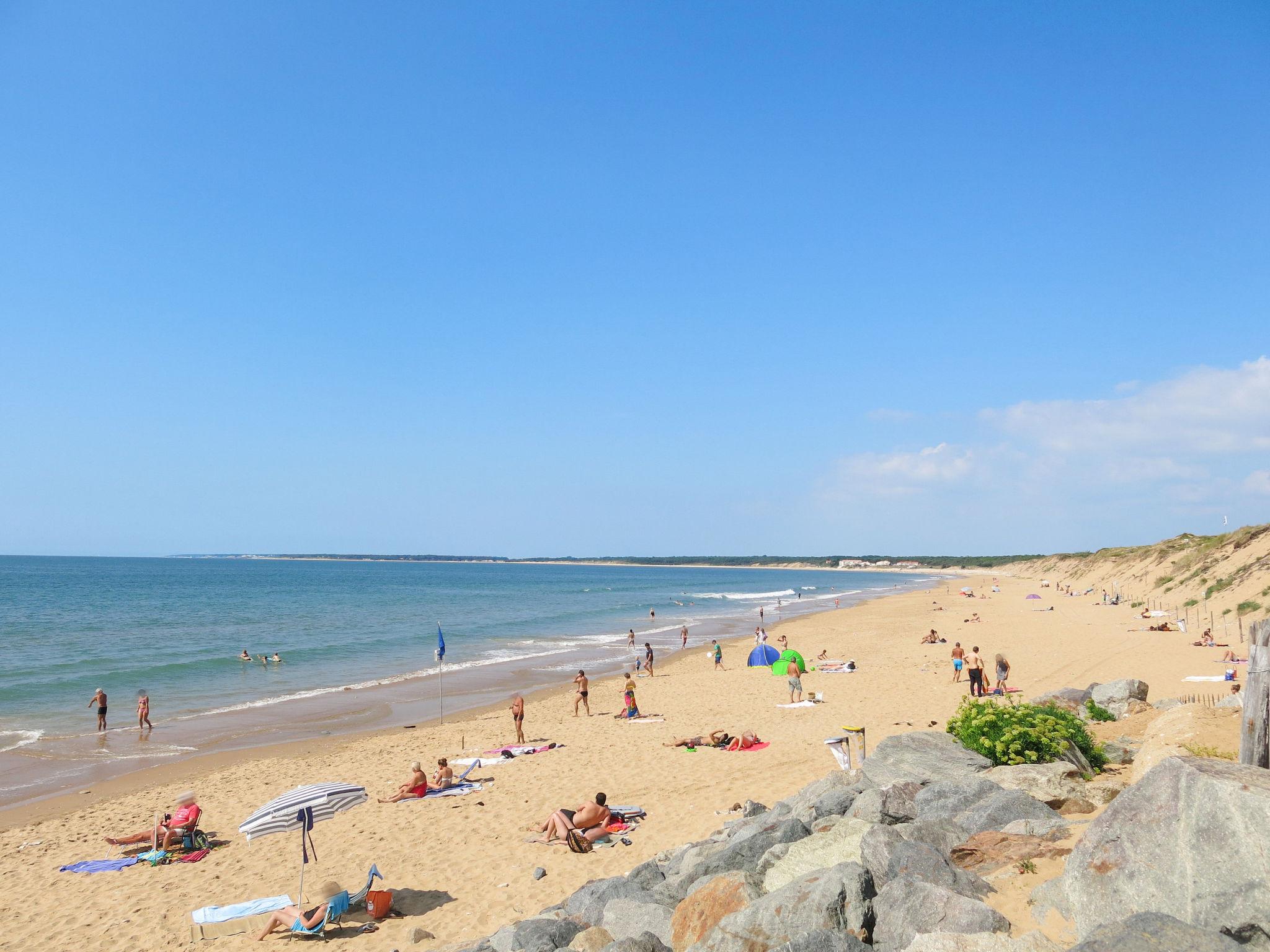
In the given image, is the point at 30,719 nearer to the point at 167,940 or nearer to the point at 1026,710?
the point at 167,940

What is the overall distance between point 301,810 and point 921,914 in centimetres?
838

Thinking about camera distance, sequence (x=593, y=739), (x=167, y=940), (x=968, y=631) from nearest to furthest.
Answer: (x=167, y=940) < (x=593, y=739) < (x=968, y=631)

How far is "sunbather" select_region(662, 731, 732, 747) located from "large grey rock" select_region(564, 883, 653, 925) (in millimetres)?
8779

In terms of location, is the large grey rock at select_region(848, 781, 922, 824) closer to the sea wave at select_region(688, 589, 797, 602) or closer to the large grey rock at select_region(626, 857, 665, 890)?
the large grey rock at select_region(626, 857, 665, 890)

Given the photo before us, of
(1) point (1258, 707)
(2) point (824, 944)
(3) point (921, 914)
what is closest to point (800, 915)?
(2) point (824, 944)

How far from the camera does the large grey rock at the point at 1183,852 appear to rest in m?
4.41

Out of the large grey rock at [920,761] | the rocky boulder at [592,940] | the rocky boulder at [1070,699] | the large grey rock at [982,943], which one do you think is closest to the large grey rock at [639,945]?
the rocky boulder at [592,940]

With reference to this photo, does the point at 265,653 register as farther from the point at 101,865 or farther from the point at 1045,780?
the point at 1045,780

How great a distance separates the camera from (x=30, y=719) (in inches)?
982

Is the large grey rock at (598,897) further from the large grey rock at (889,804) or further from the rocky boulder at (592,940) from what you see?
the large grey rock at (889,804)

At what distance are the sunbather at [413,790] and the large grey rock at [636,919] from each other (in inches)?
326

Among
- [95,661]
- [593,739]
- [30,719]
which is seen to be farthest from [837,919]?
[95,661]

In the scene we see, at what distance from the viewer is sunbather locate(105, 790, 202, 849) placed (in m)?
12.7

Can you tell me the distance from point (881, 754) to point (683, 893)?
347 centimetres
